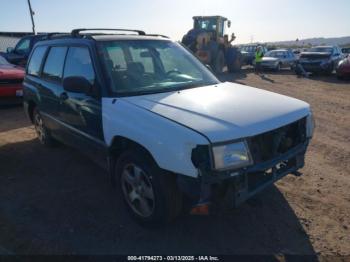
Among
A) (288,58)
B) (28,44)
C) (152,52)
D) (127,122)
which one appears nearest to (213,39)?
(288,58)

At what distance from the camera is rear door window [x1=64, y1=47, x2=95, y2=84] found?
12.7 feet

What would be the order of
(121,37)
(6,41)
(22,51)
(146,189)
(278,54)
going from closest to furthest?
(146,189), (121,37), (22,51), (278,54), (6,41)

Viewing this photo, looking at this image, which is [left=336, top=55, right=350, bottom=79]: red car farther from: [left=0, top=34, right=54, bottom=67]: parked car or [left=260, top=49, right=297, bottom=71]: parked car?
[left=0, top=34, right=54, bottom=67]: parked car

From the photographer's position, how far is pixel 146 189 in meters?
3.27

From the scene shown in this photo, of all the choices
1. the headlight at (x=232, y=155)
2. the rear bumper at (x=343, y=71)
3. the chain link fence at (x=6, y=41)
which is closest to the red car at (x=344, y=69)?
the rear bumper at (x=343, y=71)

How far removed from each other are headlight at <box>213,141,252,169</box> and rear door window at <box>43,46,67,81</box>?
115 inches

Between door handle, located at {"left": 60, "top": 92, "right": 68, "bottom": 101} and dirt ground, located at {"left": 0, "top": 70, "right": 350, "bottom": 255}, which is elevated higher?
door handle, located at {"left": 60, "top": 92, "right": 68, "bottom": 101}

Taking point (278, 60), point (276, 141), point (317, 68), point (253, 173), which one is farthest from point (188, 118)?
point (278, 60)

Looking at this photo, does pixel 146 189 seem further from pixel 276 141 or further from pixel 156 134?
pixel 276 141

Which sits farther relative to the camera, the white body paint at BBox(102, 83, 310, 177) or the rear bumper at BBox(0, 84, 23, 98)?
the rear bumper at BBox(0, 84, 23, 98)

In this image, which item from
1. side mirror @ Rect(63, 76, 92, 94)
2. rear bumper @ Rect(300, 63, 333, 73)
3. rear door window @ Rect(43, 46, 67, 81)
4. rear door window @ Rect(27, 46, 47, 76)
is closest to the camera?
side mirror @ Rect(63, 76, 92, 94)

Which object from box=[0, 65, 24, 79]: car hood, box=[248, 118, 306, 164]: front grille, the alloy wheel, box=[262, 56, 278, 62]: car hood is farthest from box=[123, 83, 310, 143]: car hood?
box=[262, 56, 278, 62]: car hood

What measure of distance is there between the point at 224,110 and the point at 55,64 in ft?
9.67

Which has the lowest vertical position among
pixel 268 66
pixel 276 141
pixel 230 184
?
pixel 230 184
